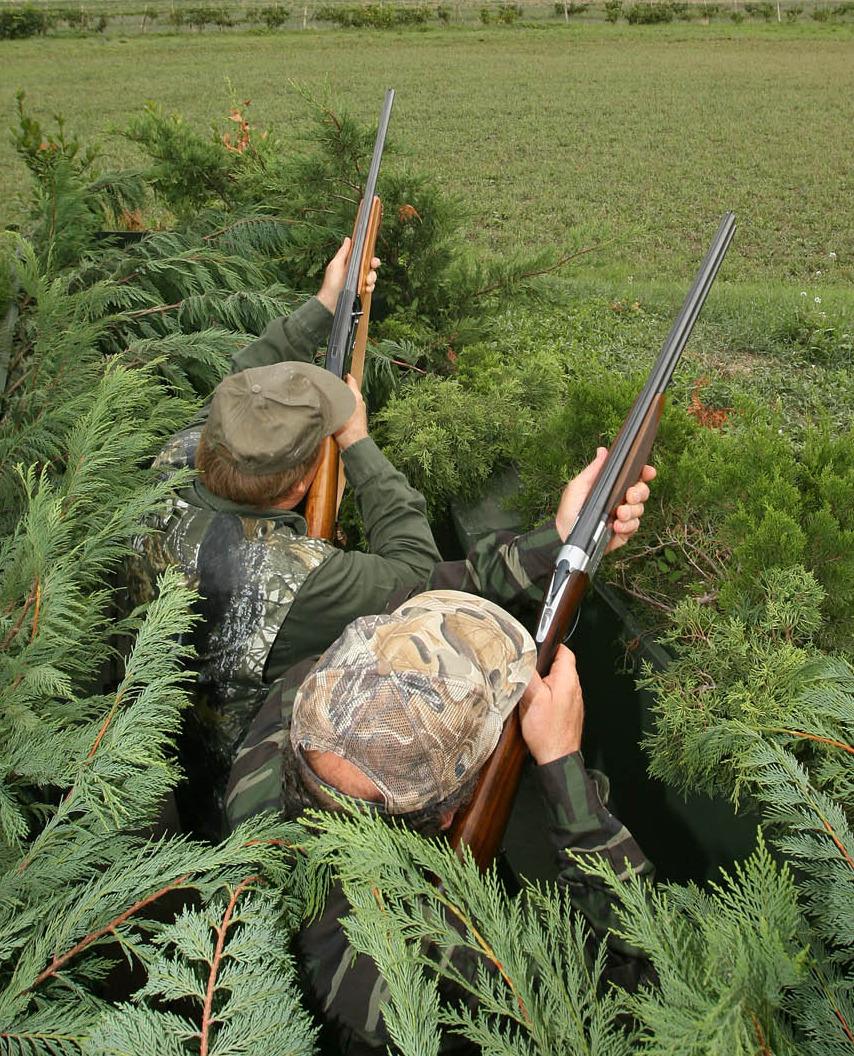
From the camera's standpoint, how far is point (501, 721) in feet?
4.97

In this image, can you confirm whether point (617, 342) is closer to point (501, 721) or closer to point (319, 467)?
point (319, 467)

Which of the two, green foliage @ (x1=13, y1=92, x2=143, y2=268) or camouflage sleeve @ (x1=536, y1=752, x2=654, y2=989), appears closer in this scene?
camouflage sleeve @ (x1=536, y1=752, x2=654, y2=989)

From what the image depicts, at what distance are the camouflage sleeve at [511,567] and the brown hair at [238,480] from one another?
528 mm

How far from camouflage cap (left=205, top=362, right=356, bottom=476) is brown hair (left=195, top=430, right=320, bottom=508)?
0.6 inches

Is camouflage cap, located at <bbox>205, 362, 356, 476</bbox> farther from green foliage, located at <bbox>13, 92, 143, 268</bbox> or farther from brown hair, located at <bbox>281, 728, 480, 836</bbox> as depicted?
green foliage, located at <bbox>13, 92, 143, 268</bbox>

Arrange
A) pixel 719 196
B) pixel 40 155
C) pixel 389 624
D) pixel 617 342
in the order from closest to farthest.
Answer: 1. pixel 389 624
2. pixel 40 155
3. pixel 617 342
4. pixel 719 196

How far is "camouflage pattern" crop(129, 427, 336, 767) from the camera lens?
2004 millimetres

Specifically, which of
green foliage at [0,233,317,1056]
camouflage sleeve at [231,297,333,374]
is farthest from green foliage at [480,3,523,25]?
green foliage at [0,233,317,1056]

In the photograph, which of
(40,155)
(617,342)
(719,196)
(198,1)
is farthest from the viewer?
(198,1)

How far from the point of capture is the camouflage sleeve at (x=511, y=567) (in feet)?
6.61

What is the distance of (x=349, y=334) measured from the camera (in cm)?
310

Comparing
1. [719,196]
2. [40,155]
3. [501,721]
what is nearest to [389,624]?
[501,721]

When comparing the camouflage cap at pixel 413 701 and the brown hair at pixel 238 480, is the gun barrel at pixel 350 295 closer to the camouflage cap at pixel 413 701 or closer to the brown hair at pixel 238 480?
the brown hair at pixel 238 480

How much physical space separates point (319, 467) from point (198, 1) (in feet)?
129
